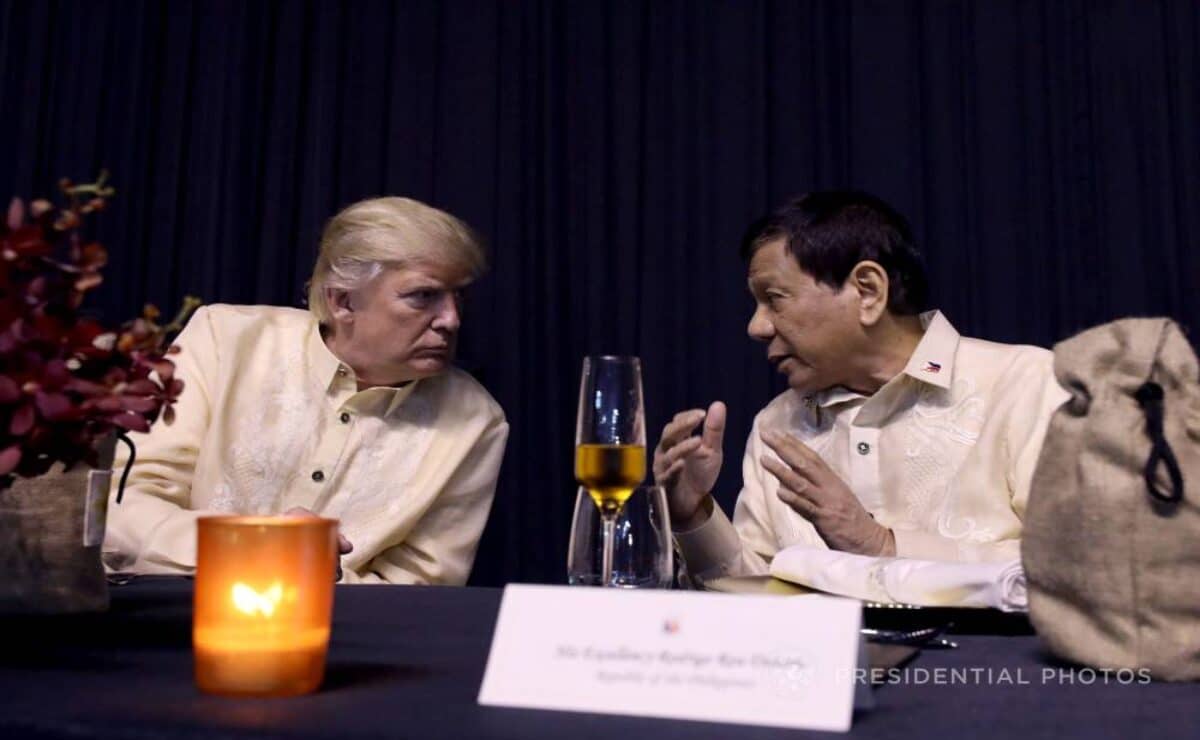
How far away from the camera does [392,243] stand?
2068mm

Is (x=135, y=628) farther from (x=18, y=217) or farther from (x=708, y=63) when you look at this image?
(x=708, y=63)

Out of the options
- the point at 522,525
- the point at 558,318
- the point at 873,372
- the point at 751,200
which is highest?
the point at 751,200

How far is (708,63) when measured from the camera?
2547 millimetres

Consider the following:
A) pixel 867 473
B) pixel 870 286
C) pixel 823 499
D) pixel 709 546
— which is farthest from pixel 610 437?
pixel 870 286

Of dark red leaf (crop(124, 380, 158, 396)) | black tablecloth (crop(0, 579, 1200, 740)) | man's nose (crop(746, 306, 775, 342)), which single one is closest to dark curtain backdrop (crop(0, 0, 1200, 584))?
man's nose (crop(746, 306, 775, 342))

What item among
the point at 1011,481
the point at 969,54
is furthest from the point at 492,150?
the point at 1011,481

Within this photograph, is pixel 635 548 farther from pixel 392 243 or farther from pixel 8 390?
pixel 392 243

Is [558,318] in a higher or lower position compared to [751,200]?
lower

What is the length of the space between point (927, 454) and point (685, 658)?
4.33 feet

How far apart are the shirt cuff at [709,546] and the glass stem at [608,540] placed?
0.64 meters

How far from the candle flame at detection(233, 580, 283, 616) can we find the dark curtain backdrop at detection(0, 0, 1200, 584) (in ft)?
6.33

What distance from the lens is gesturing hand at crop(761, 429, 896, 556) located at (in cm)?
156

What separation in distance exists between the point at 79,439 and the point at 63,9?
→ 2.57 m

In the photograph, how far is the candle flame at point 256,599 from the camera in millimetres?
603
